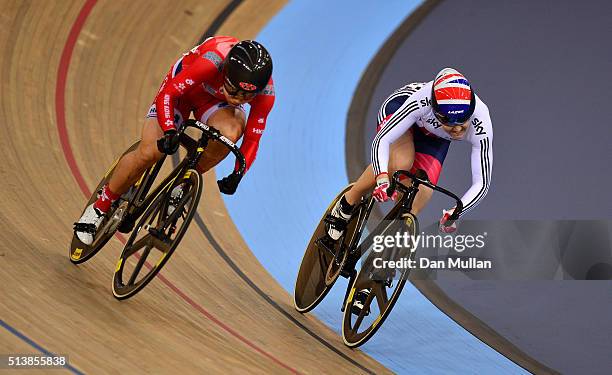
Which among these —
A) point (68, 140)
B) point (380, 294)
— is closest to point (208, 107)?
point (380, 294)

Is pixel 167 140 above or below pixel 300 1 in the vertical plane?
below

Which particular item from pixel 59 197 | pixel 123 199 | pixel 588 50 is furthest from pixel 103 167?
pixel 588 50

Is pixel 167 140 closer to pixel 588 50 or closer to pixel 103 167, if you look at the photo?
pixel 103 167

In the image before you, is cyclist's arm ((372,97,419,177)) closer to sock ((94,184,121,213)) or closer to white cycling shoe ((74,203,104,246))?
sock ((94,184,121,213))

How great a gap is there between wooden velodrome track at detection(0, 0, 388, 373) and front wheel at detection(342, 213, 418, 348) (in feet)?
0.40

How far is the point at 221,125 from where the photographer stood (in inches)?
180

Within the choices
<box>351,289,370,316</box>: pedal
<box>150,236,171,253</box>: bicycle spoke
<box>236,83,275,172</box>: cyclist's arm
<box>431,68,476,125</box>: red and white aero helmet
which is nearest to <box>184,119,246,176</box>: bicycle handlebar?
<box>236,83,275,172</box>: cyclist's arm

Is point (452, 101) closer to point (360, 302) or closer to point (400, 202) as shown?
point (400, 202)

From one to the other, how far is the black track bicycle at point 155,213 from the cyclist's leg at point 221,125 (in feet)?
0.22

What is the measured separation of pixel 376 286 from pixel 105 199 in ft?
4.57

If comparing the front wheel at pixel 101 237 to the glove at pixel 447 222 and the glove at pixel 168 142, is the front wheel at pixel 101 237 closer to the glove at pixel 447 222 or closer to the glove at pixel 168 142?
the glove at pixel 168 142

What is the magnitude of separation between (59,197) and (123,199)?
891 millimetres

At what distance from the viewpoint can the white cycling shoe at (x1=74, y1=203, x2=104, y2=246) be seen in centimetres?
478

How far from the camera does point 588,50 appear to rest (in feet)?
27.2
